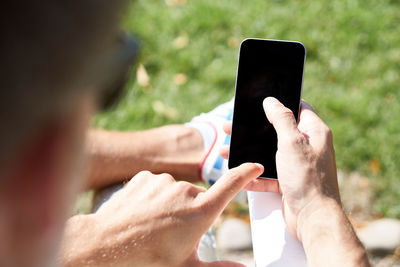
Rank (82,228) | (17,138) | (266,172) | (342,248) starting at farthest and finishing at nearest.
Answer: (266,172), (82,228), (342,248), (17,138)

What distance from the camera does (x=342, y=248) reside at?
50.5 inches

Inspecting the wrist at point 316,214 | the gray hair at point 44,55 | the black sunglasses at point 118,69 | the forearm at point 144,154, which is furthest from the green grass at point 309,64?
the gray hair at point 44,55

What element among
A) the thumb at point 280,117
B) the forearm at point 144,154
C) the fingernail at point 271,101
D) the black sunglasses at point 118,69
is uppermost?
the black sunglasses at point 118,69

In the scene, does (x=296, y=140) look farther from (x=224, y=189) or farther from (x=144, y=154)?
(x=144, y=154)

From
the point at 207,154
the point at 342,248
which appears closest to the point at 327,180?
the point at 342,248

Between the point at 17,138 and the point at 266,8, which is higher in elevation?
the point at 266,8

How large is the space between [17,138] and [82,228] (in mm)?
991

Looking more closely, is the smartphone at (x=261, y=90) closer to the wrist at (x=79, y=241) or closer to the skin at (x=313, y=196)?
the skin at (x=313, y=196)

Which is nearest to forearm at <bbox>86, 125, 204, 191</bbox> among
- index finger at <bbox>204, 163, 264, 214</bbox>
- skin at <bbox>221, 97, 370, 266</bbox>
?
index finger at <bbox>204, 163, 264, 214</bbox>

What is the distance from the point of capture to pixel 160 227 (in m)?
1.33

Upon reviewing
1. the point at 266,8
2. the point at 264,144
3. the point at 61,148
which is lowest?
the point at 264,144

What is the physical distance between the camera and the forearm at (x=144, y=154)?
183 cm

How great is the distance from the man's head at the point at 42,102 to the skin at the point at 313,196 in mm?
910

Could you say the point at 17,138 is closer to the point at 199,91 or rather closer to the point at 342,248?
the point at 342,248
